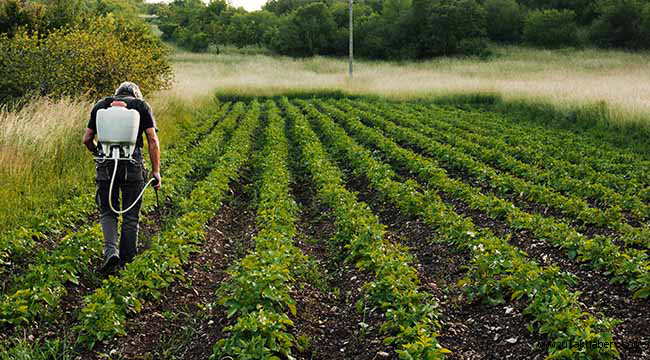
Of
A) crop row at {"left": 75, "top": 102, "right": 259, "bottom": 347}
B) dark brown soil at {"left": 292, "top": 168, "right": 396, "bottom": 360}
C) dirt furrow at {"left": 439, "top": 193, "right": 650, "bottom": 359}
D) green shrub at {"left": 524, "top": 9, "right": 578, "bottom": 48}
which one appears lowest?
dark brown soil at {"left": 292, "top": 168, "right": 396, "bottom": 360}

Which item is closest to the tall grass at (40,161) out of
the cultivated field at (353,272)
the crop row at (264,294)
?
the cultivated field at (353,272)

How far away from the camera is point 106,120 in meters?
6.55

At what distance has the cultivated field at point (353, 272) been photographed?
5.15 metres

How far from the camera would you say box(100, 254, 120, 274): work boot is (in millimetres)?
6758

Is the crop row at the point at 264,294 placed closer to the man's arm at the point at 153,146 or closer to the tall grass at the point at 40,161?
the man's arm at the point at 153,146

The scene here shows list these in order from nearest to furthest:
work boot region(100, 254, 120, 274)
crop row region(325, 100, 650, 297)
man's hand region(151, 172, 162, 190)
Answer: crop row region(325, 100, 650, 297) < work boot region(100, 254, 120, 274) < man's hand region(151, 172, 162, 190)

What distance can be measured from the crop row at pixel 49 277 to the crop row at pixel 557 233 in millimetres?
5758

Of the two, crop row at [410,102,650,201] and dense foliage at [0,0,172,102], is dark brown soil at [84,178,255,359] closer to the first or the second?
crop row at [410,102,650,201]

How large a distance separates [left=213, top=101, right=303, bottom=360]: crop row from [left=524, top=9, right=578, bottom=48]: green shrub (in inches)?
1963

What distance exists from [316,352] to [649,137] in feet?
45.7

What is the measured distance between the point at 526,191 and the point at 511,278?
14.3ft

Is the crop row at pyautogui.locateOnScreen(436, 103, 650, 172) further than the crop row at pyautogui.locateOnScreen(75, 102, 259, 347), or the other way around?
the crop row at pyautogui.locateOnScreen(436, 103, 650, 172)

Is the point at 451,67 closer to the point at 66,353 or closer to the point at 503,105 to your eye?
the point at 503,105

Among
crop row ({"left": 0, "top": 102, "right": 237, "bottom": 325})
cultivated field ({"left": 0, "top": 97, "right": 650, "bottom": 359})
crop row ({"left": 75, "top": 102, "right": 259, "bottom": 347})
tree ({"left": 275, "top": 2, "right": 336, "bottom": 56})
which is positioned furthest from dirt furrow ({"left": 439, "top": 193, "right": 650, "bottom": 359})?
tree ({"left": 275, "top": 2, "right": 336, "bottom": 56})
